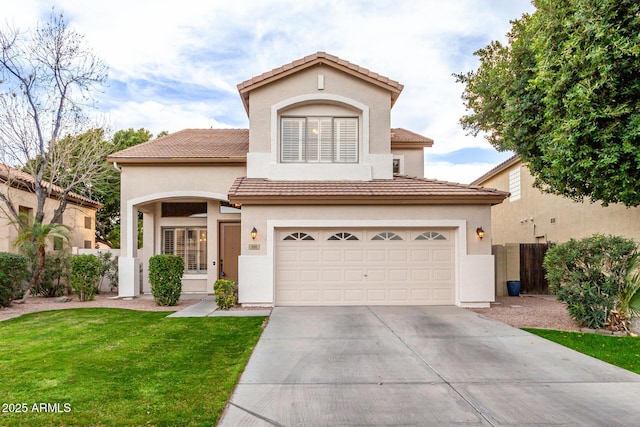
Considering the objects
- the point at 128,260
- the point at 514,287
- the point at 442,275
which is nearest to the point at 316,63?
the point at 442,275

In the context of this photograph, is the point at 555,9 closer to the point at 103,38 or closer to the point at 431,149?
the point at 431,149

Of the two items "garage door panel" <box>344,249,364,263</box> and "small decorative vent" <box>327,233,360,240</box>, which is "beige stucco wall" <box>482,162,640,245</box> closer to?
"garage door panel" <box>344,249,364,263</box>

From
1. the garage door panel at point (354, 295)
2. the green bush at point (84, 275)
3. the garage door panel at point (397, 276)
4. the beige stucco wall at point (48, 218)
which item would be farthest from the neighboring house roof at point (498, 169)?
the beige stucco wall at point (48, 218)

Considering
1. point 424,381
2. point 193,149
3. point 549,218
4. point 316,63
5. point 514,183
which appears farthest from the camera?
point 514,183

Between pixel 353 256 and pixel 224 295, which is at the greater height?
pixel 353 256

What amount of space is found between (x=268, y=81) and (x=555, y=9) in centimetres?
798

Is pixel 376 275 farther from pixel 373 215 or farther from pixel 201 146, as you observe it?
pixel 201 146

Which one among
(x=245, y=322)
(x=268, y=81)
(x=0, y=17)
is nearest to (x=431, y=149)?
(x=268, y=81)

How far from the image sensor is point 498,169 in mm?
22641

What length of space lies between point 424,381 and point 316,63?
35.2 ft

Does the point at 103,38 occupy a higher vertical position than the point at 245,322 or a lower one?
higher

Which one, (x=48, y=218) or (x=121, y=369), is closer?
(x=121, y=369)

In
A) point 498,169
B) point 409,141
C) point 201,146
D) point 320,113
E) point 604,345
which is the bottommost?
point 604,345

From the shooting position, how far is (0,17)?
14727 mm
